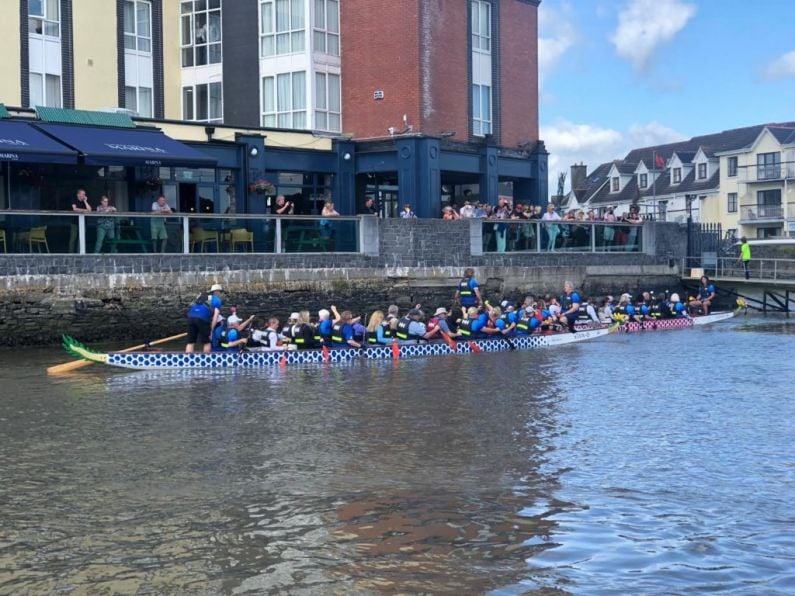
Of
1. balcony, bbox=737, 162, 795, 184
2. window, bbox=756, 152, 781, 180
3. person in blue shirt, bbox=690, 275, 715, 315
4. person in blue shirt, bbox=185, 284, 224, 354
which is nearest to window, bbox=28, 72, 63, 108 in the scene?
person in blue shirt, bbox=185, 284, 224, 354

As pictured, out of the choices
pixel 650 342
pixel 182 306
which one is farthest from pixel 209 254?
pixel 650 342

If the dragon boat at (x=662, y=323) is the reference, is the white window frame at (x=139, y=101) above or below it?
above

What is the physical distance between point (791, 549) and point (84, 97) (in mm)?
30031

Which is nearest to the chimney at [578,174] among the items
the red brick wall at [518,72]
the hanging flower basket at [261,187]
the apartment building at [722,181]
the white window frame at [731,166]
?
the apartment building at [722,181]

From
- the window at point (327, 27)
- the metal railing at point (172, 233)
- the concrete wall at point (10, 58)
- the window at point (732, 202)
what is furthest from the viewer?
the window at point (732, 202)

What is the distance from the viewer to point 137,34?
35969mm

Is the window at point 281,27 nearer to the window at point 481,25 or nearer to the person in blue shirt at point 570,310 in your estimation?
the window at point 481,25

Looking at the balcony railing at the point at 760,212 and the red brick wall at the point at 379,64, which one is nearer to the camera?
the red brick wall at the point at 379,64

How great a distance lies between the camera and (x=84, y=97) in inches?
1336

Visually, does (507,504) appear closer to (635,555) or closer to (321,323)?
(635,555)

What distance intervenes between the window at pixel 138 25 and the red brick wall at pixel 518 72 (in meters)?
13.8

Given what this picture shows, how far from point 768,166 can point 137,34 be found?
44.7 meters

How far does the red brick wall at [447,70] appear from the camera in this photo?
36.5 metres

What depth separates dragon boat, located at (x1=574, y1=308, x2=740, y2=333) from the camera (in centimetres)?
3097
